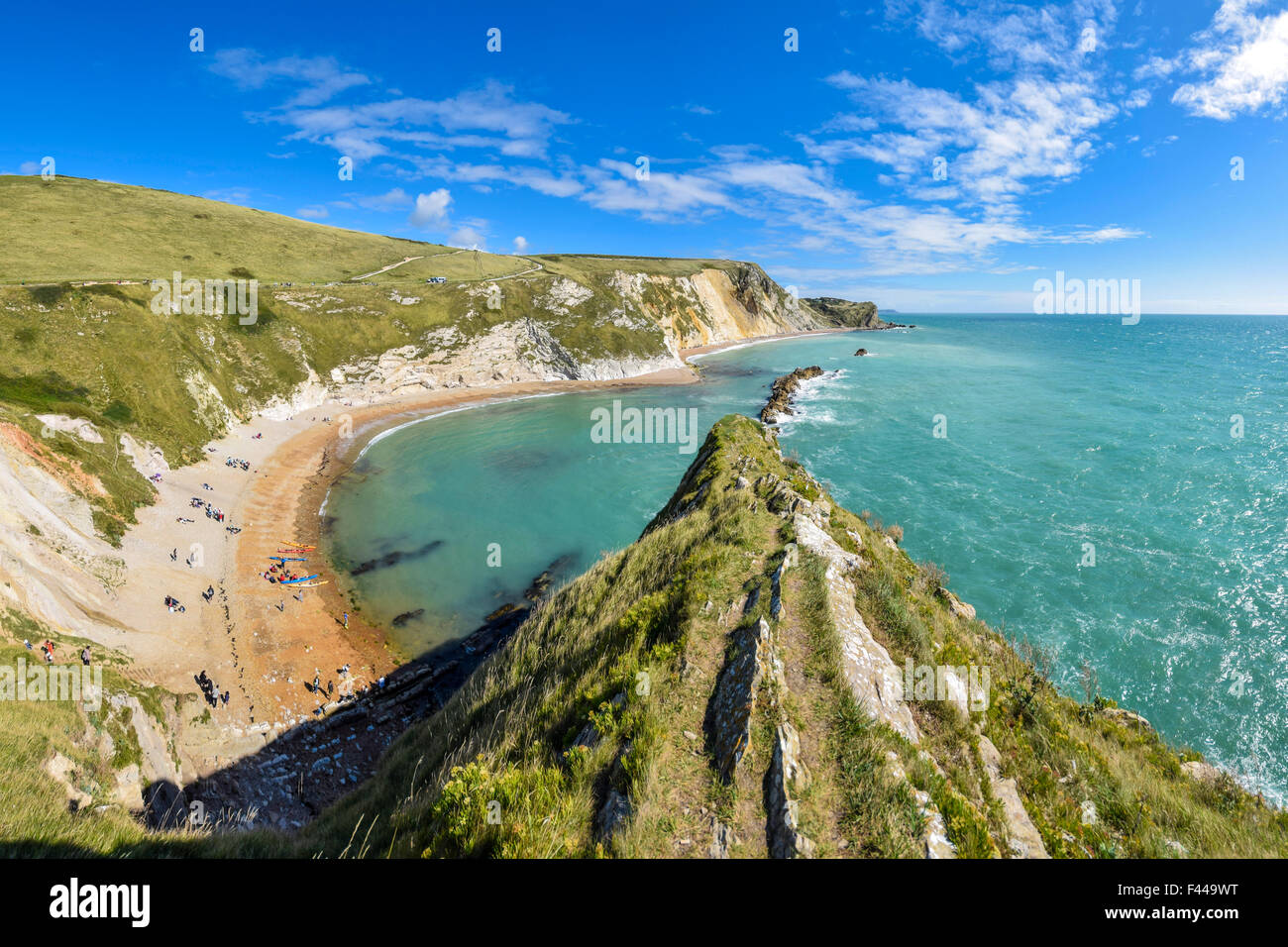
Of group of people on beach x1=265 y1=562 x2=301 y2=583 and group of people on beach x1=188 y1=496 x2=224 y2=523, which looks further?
group of people on beach x1=188 y1=496 x2=224 y2=523

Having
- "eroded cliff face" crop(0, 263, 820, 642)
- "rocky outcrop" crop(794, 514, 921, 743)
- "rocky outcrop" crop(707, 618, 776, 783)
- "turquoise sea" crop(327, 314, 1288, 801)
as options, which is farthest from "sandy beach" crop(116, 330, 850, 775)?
"rocky outcrop" crop(794, 514, 921, 743)

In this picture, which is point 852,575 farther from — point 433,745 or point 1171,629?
point 1171,629

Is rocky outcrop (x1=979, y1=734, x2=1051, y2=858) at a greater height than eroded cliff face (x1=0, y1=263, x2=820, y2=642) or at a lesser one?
lesser

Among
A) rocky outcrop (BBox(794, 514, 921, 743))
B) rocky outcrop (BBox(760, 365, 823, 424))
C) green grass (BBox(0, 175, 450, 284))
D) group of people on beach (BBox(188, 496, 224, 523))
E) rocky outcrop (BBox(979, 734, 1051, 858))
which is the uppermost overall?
green grass (BBox(0, 175, 450, 284))

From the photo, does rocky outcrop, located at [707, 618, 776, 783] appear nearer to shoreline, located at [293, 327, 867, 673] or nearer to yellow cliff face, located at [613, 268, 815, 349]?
shoreline, located at [293, 327, 867, 673]

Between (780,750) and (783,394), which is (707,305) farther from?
(780,750)

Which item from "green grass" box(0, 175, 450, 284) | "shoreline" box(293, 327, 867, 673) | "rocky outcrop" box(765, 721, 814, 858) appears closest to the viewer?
"rocky outcrop" box(765, 721, 814, 858)

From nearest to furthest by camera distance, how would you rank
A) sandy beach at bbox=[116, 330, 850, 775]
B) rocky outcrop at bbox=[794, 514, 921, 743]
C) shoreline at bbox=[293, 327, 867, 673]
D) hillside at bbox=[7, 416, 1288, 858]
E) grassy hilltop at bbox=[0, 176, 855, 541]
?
hillside at bbox=[7, 416, 1288, 858] → rocky outcrop at bbox=[794, 514, 921, 743] → sandy beach at bbox=[116, 330, 850, 775] → shoreline at bbox=[293, 327, 867, 673] → grassy hilltop at bbox=[0, 176, 855, 541]

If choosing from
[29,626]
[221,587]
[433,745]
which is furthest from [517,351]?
[433,745]
